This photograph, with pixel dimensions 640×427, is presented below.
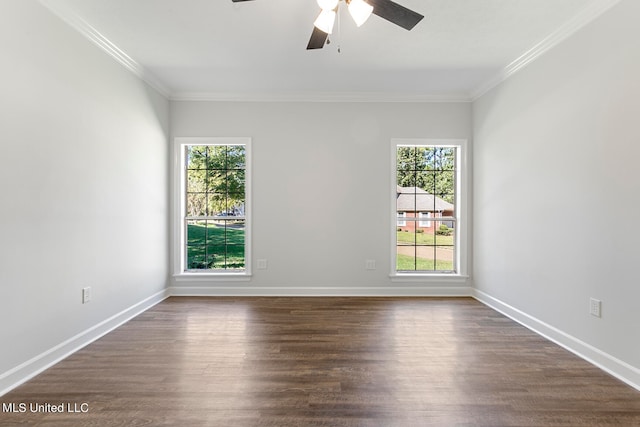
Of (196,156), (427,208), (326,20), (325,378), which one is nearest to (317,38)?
(326,20)

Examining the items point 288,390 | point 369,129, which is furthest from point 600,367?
point 369,129

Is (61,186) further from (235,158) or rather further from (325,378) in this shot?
(325,378)

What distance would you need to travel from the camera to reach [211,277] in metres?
3.99

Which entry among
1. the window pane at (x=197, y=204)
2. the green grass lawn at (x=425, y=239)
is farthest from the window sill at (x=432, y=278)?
the window pane at (x=197, y=204)

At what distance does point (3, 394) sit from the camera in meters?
1.85

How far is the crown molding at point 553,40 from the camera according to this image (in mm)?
2184

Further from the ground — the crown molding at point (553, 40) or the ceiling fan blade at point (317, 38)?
the crown molding at point (553, 40)

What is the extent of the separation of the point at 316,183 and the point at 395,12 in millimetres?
2407

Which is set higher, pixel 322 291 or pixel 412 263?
pixel 412 263

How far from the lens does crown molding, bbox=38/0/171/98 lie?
2.23m

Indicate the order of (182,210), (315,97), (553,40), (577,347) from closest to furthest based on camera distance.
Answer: (577,347) < (553,40) < (315,97) < (182,210)

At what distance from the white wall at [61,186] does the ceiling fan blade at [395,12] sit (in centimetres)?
231

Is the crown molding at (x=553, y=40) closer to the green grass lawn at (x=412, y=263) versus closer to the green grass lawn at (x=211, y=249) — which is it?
the green grass lawn at (x=412, y=263)

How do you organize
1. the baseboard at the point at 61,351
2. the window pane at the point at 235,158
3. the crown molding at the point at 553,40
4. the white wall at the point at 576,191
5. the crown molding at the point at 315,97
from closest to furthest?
1. the baseboard at the point at 61,351
2. the white wall at the point at 576,191
3. the crown molding at the point at 553,40
4. the crown molding at the point at 315,97
5. the window pane at the point at 235,158
